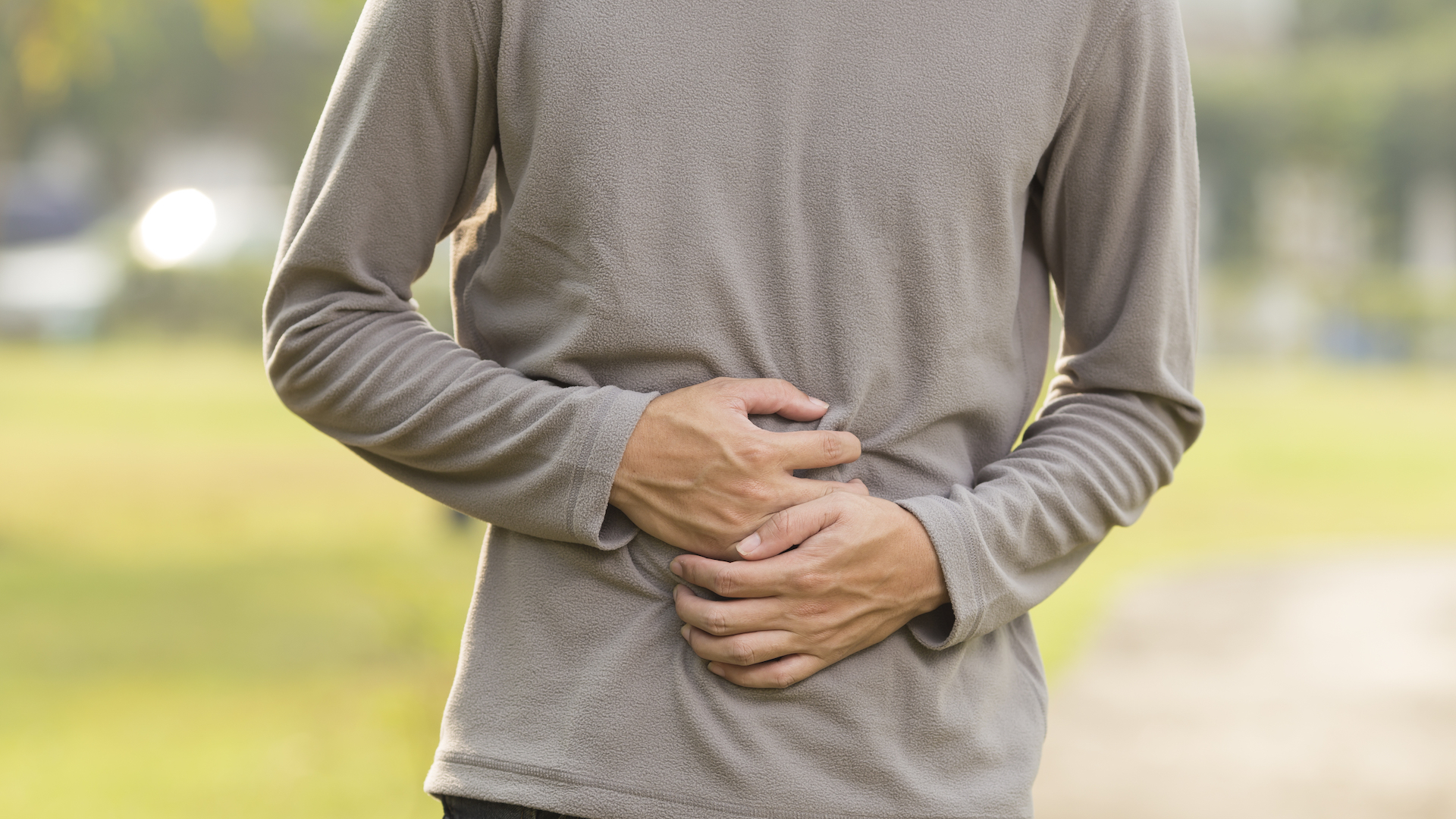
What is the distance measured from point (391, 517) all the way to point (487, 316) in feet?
26.2

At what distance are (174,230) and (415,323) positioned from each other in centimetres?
2328

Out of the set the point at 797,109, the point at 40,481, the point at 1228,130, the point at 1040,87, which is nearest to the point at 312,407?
the point at 797,109

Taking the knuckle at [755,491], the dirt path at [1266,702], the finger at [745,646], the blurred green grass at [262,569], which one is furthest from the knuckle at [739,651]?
the dirt path at [1266,702]

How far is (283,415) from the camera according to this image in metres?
13.2

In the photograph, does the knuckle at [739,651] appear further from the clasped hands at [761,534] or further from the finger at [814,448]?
the finger at [814,448]

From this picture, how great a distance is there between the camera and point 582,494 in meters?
1.23

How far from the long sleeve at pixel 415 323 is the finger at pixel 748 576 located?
3.7 inches

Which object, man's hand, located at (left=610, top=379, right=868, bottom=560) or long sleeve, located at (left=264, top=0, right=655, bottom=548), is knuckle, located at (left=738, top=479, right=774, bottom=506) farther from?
long sleeve, located at (left=264, top=0, right=655, bottom=548)

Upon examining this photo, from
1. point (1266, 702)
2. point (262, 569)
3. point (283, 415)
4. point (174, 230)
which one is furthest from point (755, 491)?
point (174, 230)

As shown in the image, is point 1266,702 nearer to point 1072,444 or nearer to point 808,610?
point 1072,444

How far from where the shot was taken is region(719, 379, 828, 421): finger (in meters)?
1.24

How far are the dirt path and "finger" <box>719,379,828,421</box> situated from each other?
3.35 metres

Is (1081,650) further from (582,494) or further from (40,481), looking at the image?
(40,481)

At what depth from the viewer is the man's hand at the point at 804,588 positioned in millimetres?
1214
